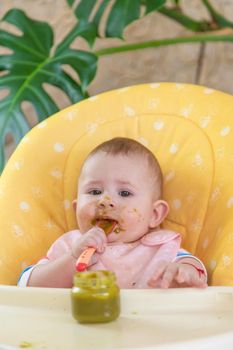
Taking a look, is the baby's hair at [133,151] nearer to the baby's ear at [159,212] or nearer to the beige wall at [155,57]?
the baby's ear at [159,212]

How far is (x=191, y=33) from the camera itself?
2.45 meters

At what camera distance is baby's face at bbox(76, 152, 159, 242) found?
153 centimetres

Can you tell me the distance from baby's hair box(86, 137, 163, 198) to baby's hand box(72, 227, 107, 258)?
0.24 meters

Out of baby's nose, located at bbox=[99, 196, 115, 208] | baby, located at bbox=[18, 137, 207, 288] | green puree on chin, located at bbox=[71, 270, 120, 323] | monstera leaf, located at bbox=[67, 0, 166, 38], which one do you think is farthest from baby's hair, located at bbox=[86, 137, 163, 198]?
monstera leaf, located at bbox=[67, 0, 166, 38]

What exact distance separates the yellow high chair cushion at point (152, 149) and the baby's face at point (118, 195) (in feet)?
0.33

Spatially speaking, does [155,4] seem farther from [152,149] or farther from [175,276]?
[175,276]

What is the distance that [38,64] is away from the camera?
220 cm

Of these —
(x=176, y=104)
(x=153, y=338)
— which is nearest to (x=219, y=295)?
(x=153, y=338)

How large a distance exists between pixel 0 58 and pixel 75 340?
1.32m

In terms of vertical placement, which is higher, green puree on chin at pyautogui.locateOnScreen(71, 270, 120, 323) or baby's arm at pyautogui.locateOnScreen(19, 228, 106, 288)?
green puree on chin at pyautogui.locateOnScreen(71, 270, 120, 323)

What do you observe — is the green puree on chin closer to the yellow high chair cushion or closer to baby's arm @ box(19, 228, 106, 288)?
baby's arm @ box(19, 228, 106, 288)

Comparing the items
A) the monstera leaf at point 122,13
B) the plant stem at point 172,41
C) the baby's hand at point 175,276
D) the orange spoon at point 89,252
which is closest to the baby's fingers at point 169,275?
the baby's hand at point 175,276

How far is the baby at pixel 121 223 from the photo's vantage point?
1.46 metres

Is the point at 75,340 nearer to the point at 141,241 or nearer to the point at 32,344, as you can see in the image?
the point at 32,344
